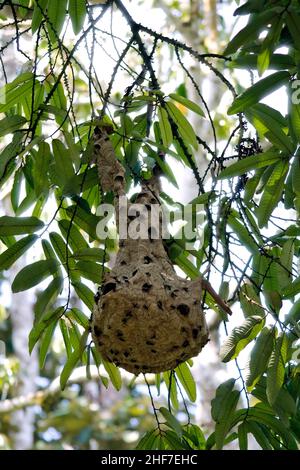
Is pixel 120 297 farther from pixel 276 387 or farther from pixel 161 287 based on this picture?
pixel 276 387

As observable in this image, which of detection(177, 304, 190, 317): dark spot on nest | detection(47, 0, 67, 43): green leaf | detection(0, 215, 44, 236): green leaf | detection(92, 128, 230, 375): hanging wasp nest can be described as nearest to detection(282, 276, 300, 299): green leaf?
detection(92, 128, 230, 375): hanging wasp nest

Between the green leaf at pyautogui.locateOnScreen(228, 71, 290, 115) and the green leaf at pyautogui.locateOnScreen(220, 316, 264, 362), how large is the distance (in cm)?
48

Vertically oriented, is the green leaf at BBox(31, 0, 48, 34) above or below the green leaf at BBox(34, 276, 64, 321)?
above

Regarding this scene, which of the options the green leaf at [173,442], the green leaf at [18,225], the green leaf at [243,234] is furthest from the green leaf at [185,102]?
the green leaf at [173,442]

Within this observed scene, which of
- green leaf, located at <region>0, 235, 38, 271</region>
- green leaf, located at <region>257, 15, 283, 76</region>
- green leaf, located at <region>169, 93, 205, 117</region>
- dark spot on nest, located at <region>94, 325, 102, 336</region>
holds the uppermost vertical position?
green leaf, located at <region>169, 93, 205, 117</region>

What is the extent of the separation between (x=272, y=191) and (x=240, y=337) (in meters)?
0.33

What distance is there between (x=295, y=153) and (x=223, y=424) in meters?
0.67

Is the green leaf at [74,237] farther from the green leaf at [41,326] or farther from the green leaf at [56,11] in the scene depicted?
the green leaf at [56,11]

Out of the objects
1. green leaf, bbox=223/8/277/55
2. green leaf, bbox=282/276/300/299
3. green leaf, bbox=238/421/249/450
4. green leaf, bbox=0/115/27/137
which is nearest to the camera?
green leaf, bbox=223/8/277/55

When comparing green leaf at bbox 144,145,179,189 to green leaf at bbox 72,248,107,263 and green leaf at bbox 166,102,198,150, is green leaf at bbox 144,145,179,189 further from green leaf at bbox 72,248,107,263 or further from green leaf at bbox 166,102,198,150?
green leaf at bbox 72,248,107,263

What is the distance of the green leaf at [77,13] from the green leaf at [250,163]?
554mm

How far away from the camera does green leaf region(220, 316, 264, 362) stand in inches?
70.0

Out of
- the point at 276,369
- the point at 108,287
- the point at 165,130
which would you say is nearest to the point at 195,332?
the point at 108,287
